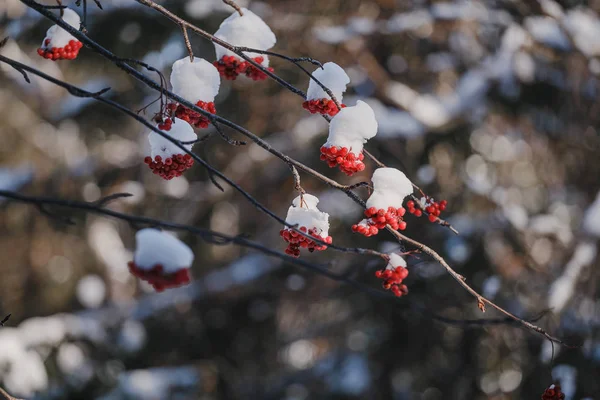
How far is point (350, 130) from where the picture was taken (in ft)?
5.41

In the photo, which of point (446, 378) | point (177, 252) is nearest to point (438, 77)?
point (446, 378)

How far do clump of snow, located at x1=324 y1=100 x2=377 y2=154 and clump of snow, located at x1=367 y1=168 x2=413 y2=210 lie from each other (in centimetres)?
13

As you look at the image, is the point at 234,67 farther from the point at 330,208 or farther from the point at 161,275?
the point at 330,208

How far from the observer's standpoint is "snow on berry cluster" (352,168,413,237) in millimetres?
1578

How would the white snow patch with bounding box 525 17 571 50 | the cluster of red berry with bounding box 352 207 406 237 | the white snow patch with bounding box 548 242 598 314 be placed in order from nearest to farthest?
1. the cluster of red berry with bounding box 352 207 406 237
2. the white snow patch with bounding box 548 242 598 314
3. the white snow patch with bounding box 525 17 571 50

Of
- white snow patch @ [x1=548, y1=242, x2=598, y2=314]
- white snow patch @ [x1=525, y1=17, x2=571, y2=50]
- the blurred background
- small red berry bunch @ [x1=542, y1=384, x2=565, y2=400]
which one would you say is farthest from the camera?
white snow patch @ [x1=525, y1=17, x2=571, y2=50]

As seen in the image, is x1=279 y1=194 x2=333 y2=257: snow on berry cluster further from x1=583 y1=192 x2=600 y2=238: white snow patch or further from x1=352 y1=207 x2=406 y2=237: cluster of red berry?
x1=583 y1=192 x2=600 y2=238: white snow patch

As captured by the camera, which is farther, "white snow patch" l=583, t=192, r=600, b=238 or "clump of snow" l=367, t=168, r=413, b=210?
"white snow patch" l=583, t=192, r=600, b=238

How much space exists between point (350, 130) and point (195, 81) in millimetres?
595

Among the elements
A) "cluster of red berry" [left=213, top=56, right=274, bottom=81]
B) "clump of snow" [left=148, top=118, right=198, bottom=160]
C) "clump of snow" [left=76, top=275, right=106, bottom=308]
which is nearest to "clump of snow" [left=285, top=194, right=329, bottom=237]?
"clump of snow" [left=148, top=118, right=198, bottom=160]

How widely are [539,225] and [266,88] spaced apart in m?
3.89

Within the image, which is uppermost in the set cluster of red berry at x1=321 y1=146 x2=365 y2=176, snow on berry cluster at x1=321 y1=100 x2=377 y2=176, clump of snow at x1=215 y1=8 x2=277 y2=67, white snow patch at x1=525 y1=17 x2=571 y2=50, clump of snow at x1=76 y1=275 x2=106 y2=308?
clump of snow at x1=215 y1=8 x2=277 y2=67

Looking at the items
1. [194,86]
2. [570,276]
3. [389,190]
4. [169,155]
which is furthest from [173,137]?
[570,276]

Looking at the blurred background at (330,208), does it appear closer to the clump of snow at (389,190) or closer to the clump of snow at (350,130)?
the clump of snow at (389,190)
